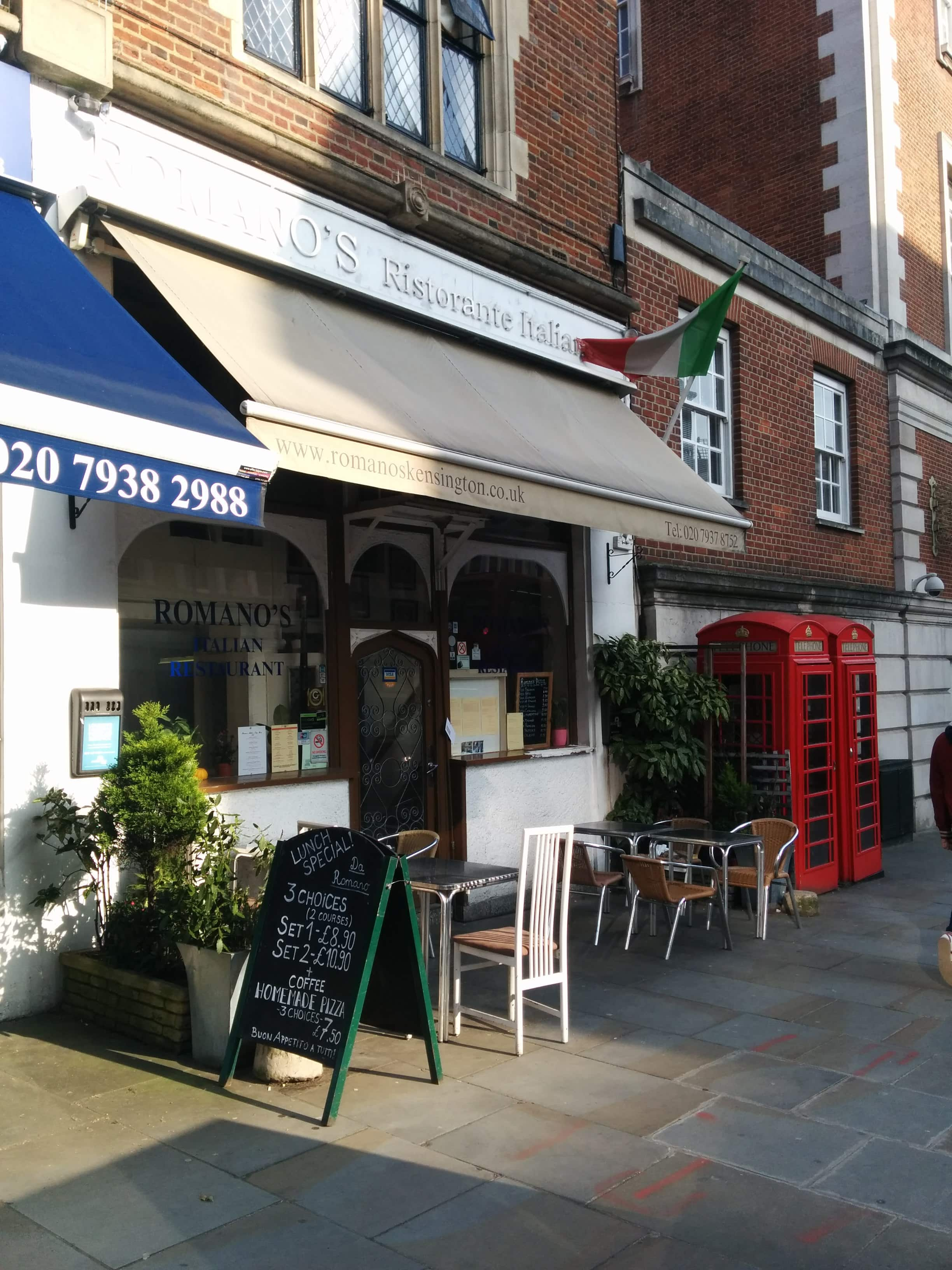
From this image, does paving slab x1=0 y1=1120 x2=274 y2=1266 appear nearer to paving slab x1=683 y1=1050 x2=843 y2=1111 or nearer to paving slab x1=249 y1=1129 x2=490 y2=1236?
paving slab x1=249 y1=1129 x2=490 y2=1236

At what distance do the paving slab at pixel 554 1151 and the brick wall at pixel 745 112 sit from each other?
47.4 ft

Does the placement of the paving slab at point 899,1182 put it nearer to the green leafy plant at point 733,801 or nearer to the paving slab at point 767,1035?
the paving slab at point 767,1035

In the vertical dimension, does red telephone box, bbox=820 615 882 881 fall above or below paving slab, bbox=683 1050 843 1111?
above

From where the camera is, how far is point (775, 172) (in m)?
16.5

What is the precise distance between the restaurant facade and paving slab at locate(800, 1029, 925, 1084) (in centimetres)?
365

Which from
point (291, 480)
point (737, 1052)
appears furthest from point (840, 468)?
point (737, 1052)

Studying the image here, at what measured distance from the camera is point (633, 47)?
18375 millimetres

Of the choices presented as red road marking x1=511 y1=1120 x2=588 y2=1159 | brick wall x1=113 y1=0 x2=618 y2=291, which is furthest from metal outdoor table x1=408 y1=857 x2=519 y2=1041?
brick wall x1=113 y1=0 x2=618 y2=291

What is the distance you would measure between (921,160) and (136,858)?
16.2 metres

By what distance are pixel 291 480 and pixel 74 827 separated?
3093mm

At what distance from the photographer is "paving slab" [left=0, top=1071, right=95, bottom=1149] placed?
181 inches

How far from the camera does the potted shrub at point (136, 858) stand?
5.77m

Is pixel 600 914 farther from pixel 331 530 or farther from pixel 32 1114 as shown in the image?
pixel 32 1114

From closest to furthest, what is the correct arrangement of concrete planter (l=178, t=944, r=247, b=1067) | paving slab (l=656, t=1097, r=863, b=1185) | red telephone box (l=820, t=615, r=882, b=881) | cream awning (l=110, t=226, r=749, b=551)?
paving slab (l=656, t=1097, r=863, b=1185) < concrete planter (l=178, t=944, r=247, b=1067) < cream awning (l=110, t=226, r=749, b=551) < red telephone box (l=820, t=615, r=882, b=881)
